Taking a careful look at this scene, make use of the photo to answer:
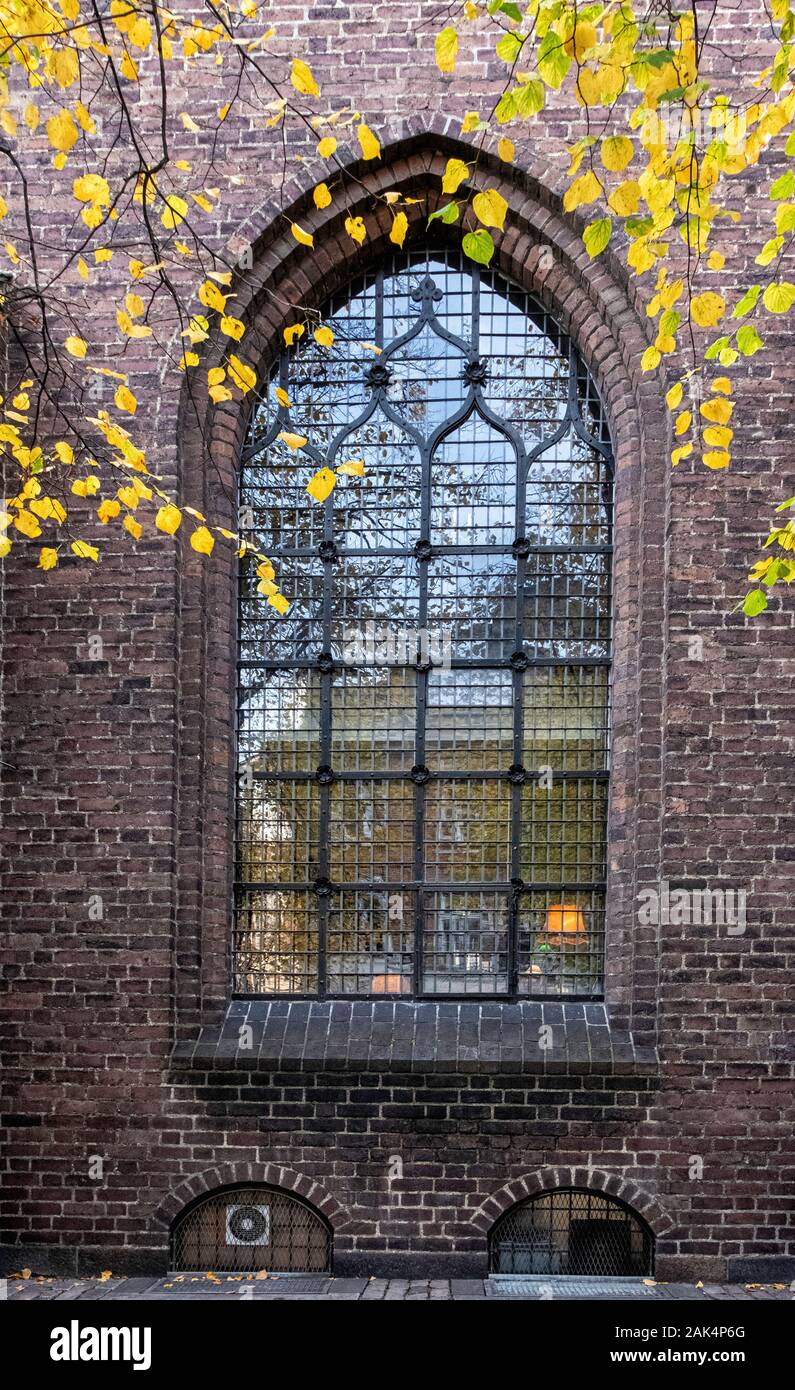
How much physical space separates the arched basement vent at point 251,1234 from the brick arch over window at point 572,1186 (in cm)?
95

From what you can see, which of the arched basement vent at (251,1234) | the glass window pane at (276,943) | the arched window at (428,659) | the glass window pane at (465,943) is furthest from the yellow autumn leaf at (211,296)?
the arched basement vent at (251,1234)

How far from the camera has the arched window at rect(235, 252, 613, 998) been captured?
21.0ft

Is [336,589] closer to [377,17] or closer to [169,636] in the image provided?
[169,636]

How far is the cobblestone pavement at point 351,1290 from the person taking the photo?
5629mm

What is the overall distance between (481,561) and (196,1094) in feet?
11.7

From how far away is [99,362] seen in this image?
6324 millimetres

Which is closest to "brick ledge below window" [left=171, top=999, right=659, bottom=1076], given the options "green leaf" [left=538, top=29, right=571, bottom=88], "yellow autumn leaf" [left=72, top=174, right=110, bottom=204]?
"yellow autumn leaf" [left=72, top=174, right=110, bottom=204]

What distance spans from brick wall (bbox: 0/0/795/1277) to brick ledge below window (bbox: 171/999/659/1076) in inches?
0.9

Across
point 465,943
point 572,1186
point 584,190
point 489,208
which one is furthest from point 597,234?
point 572,1186

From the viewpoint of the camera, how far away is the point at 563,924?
6.37m

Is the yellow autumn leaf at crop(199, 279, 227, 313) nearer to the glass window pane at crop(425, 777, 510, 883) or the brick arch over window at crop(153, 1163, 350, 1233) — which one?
the glass window pane at crop(425, 777, 510, 883)

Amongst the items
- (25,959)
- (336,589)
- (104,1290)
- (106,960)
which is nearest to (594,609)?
(336,589)

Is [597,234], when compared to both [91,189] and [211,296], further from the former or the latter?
[91,189]

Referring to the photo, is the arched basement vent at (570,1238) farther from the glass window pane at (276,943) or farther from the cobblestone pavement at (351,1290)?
the glass window pane at (276,943)
